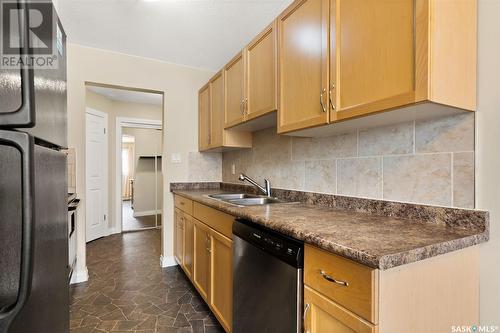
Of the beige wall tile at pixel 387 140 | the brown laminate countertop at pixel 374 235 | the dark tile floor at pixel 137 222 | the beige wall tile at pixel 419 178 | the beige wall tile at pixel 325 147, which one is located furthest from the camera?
the dark tile floor at pixel 137 222

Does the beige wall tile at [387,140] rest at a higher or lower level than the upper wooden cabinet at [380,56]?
lower

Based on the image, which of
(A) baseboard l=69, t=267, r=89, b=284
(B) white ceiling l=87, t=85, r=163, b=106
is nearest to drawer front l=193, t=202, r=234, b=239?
(A) baseboard l=69, t=267, r=89, b=284

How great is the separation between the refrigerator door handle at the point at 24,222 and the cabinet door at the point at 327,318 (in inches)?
32.5

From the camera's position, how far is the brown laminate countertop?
735mm

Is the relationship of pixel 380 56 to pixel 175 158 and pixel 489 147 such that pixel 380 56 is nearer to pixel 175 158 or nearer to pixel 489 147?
pixel 489 147

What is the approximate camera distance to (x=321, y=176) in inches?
67.9

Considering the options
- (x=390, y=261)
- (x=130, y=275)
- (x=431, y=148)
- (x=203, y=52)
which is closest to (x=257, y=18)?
(x=203, y=52)

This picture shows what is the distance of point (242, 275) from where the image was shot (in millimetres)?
1399

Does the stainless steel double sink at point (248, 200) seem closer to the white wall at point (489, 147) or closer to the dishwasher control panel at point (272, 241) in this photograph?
the dishwasher control panel at point (272, 241)

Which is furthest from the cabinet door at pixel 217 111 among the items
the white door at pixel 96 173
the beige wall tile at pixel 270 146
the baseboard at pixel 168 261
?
the white door at pixel 96 173

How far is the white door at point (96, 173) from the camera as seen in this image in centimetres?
384

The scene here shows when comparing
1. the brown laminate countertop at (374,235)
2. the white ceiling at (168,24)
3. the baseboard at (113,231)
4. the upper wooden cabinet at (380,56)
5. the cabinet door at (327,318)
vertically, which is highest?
the white ceiling at (168,24)

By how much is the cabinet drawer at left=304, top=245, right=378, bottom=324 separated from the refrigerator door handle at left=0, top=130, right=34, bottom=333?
2.64ft

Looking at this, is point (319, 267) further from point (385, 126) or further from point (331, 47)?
point (331, 47)
